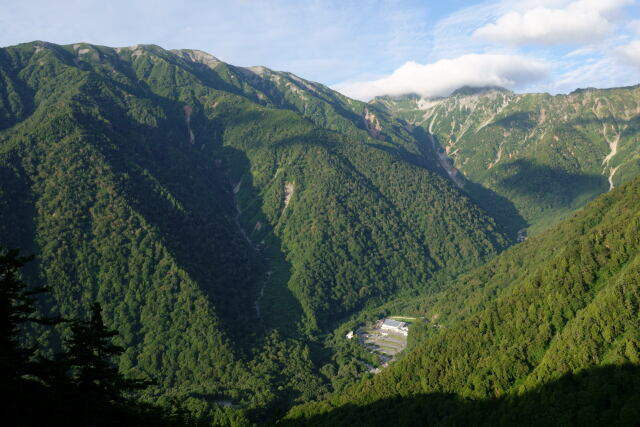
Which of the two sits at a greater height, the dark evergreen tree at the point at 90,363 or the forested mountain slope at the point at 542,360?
the dark evergreen tree at the point at 90,363

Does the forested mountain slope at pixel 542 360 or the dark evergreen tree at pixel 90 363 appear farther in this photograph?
the forested mountain slope at pixel 542 360

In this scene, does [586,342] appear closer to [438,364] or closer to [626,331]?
[626,331]

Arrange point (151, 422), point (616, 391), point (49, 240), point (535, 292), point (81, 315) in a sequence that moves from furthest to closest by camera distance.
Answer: point (49, 240) → point (81, 315) → point (535, 292) → point (616, 391) → point (151, 422)

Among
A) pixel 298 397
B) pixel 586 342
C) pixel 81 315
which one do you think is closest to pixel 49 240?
pixel 81 315

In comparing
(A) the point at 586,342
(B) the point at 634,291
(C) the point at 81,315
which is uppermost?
(C) the point at 81,315

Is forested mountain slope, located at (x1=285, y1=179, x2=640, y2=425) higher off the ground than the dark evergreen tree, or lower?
lower

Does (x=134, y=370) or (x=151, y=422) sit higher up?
(x=151, y=422)

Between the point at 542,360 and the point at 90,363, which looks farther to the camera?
the point at 542,360

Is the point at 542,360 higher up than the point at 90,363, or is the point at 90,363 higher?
the point at 90,363
